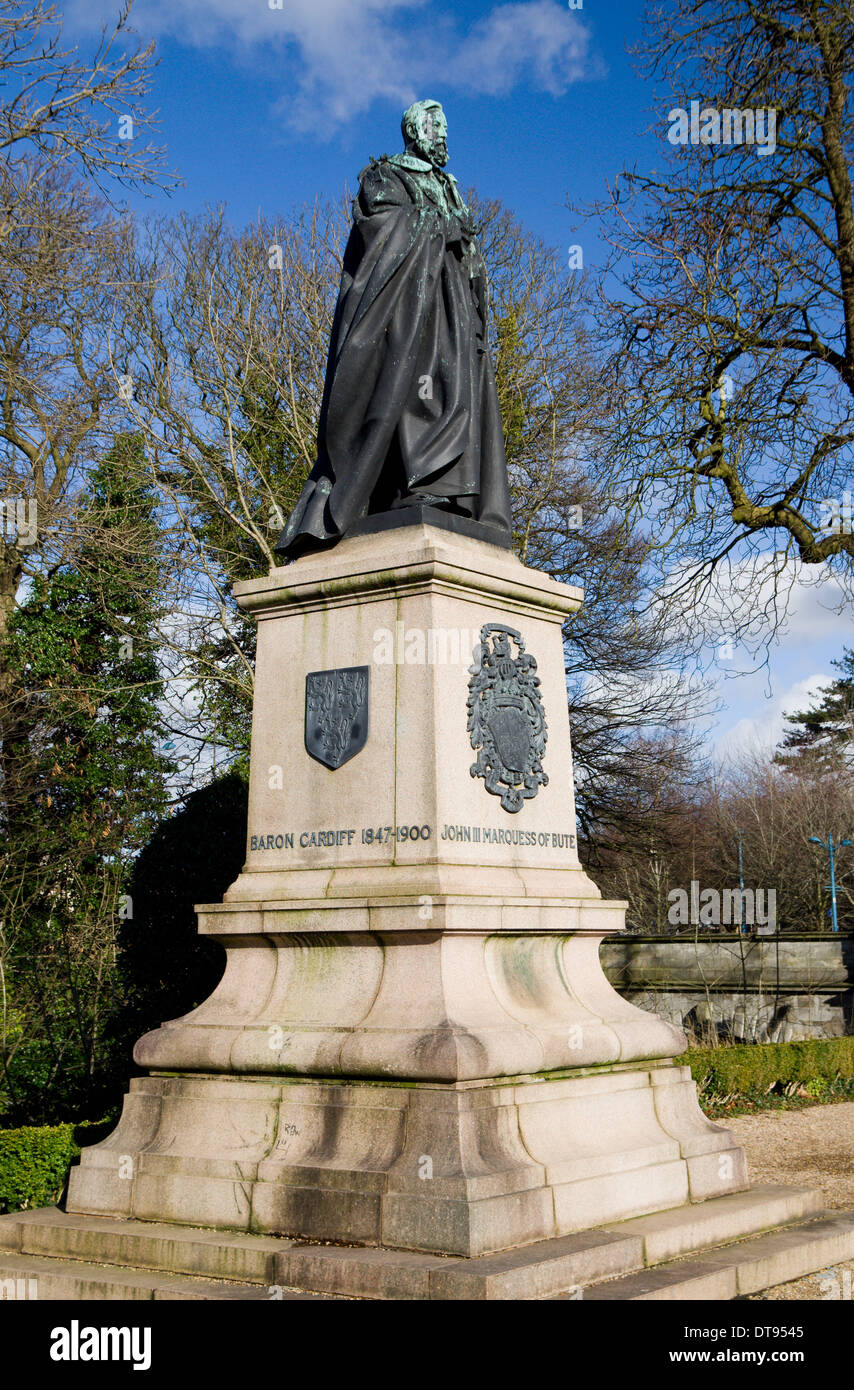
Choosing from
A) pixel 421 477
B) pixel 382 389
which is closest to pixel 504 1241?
pixel 421 477

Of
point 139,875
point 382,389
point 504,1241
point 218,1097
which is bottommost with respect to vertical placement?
point 504,1241

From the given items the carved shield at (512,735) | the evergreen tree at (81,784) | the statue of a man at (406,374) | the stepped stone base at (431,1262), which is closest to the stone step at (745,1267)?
the stepped stone base at (431,1262)

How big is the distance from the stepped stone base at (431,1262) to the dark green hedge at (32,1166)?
6.68 feet

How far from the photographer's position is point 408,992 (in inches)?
248

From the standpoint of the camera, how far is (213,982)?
14594 mm

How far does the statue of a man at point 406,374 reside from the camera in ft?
24.9

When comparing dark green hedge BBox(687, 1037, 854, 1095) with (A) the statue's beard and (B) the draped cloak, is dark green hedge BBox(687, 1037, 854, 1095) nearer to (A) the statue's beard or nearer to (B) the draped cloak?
(B) the draped cloak

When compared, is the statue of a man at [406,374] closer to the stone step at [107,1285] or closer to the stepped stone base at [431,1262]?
the stepped stone base at [431,1262]

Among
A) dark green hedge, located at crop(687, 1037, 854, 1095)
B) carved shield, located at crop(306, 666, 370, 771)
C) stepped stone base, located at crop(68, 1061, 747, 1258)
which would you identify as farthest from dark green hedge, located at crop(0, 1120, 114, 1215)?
dark green hedge, located at crop(687, 1037, 854, 1095)

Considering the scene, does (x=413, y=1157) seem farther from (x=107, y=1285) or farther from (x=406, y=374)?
(x=406, y=374)

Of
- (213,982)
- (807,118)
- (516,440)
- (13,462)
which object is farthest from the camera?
(516,440)
